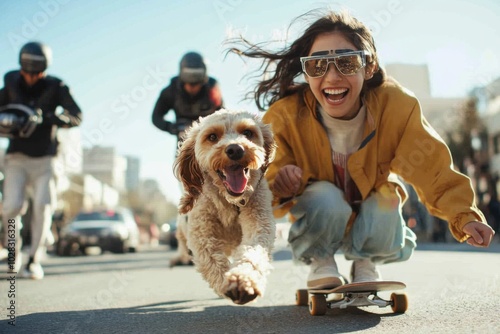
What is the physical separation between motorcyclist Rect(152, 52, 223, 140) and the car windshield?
1657cm

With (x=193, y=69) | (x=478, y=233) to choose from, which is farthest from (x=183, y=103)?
(x=478, y=233)

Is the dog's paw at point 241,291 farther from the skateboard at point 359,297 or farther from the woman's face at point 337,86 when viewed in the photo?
the woman's face at point 337,86

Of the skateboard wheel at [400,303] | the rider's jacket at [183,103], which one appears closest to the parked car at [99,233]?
the rider's jacket at [183,103]

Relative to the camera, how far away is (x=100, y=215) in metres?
22.7

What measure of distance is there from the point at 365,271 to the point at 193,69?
126 inches

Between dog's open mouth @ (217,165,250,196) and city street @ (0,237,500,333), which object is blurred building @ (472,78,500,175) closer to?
city street @ (0,237,500,333)

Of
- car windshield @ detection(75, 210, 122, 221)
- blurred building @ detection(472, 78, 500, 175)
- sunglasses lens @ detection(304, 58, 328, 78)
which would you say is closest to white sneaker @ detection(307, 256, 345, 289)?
sunglasses lens @ detection(304, 58, 328, 78)

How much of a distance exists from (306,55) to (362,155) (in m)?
0.96

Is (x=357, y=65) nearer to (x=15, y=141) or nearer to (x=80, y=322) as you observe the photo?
(x=80, y=322)

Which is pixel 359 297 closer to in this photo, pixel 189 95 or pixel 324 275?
pixel 324 275

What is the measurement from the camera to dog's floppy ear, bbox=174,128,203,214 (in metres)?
4.05

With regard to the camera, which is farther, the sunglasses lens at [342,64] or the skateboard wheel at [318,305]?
the sunglasses lens at [342,64]

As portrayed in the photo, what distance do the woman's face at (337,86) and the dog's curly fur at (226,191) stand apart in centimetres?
54

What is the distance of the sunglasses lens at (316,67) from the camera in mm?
4316
